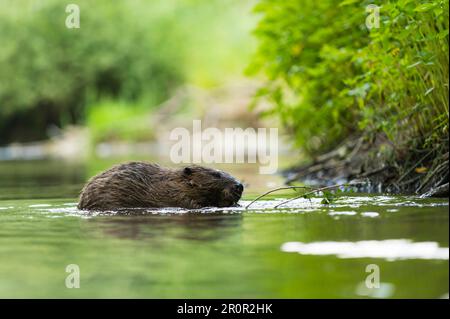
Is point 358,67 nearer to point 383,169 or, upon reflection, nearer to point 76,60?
point 383,169

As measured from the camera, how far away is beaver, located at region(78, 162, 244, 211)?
745 cm

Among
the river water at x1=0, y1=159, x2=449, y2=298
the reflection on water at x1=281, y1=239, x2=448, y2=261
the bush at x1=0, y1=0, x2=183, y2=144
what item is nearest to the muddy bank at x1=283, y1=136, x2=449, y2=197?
the river water at x1=0, y1=159, x2=449, y2=298

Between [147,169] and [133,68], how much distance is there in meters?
27.4

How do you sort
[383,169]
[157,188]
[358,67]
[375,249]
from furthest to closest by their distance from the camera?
[358,67] < [383,169] < [157,188] < [375,249]

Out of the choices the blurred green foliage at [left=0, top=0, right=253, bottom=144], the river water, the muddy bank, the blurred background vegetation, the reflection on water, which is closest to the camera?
the river water

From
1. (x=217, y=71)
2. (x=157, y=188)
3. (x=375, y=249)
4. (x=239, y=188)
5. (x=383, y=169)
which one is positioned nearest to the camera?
(x=375, y=249)

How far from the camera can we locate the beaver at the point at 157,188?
7.45 metres

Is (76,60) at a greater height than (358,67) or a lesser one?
greater

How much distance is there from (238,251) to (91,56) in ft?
99.8

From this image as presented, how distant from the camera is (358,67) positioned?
9.78 metres

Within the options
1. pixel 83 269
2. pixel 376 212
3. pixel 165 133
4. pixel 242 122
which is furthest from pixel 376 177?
pixel 165 133

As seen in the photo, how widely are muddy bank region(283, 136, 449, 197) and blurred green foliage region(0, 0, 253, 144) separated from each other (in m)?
21.7

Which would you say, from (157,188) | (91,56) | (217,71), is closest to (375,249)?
(157,188)

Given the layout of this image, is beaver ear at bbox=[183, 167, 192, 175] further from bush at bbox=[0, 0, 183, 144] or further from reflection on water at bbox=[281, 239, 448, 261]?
bush at bbox=[0, 0, 183, 144]
